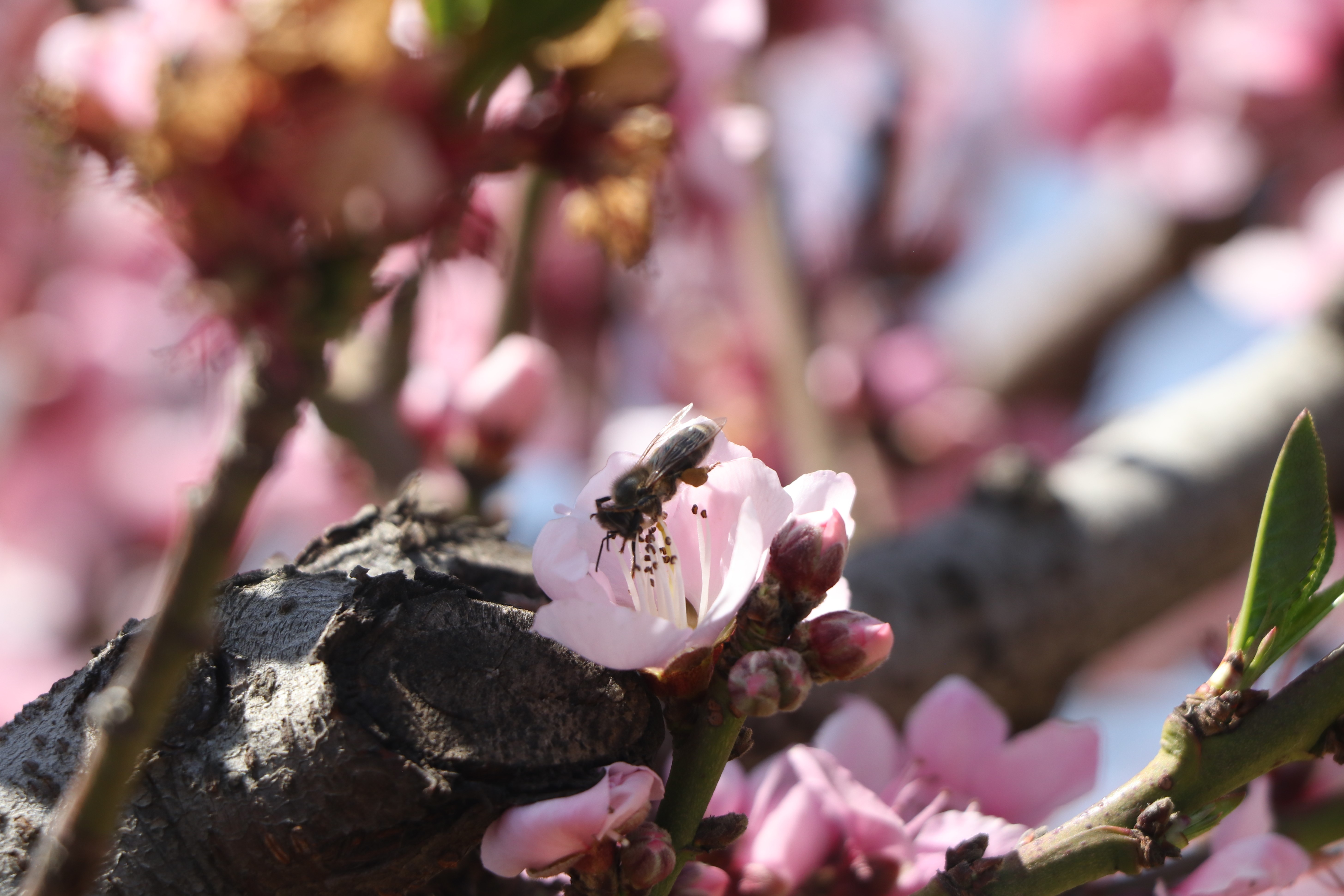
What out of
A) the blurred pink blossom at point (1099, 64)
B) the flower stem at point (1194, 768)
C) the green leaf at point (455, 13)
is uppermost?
the blurred pink blossom at point (1099, 64)

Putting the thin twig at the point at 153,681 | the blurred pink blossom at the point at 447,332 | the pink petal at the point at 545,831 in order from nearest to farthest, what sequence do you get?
the thin twig at the point at 153,681
the pink petal at the point at 545,831
the blurred pink blossom at the point at 447,332

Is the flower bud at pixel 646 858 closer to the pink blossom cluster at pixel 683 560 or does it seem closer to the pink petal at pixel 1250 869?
the pink blossom cluster at pixel 683 560

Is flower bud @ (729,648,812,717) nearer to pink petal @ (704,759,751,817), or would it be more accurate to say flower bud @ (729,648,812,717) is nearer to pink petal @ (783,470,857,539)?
pink petal @ (783,470,857,539)

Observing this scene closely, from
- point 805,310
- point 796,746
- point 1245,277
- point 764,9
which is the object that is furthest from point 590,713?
point 764,9

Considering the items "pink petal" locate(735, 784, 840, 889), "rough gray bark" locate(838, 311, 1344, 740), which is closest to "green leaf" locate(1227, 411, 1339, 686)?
"pink petal" locate(735, 784, 840, 889)

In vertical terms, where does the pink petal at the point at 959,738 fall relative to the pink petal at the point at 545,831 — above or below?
below

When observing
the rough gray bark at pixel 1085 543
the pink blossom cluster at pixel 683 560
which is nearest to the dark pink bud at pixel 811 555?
the pink blossom cluster at pixel 683 560

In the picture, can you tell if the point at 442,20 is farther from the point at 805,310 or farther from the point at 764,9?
the point at 764,9
